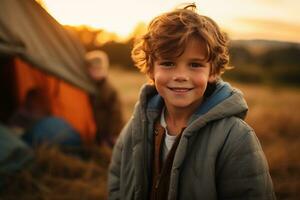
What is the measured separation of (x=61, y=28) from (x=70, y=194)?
1.94 meters

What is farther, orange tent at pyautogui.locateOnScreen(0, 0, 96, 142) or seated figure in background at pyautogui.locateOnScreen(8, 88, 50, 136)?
seated figure in background at pyautogui.locateOnScreen(8, 88, 50, 136)

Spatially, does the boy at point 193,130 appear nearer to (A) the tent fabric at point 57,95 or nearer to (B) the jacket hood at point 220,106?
(B) the jacket hood at point 220,106

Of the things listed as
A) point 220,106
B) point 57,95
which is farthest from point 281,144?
point 220,106

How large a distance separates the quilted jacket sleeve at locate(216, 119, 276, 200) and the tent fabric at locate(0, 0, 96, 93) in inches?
101

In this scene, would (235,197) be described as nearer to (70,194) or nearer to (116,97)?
(70,194)

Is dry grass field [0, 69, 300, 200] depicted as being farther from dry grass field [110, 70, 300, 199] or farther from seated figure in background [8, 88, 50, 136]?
seated figure in background [8, 88, 50, 136]

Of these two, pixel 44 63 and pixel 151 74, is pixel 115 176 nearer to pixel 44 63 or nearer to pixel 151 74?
pixel 151 74

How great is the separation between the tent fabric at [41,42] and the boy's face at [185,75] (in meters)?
2.24

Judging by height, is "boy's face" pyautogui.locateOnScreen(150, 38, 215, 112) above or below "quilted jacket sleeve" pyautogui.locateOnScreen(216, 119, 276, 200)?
above

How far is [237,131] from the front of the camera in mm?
2043

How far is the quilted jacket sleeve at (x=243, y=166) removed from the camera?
202 centimetres

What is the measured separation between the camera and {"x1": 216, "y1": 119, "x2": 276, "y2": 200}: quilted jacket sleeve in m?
2.02

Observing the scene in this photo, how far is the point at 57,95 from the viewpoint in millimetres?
5625

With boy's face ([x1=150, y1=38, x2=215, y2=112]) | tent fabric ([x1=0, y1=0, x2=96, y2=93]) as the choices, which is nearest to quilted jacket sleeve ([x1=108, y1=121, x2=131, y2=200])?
boy's face ([x1=150, y1=38, x2=215, y2=112])
